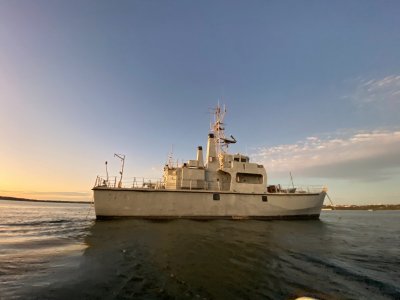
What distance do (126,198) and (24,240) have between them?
8.91m

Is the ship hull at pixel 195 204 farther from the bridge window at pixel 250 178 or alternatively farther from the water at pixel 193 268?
the water at pixel 193 268

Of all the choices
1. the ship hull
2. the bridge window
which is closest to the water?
the ship hull

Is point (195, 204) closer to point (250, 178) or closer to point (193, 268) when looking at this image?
point (250, 178)

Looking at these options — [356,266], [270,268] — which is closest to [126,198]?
[270,268]

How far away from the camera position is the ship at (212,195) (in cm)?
2278

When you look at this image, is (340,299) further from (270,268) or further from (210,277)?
(210,277)

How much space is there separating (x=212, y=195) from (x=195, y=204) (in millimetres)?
1852

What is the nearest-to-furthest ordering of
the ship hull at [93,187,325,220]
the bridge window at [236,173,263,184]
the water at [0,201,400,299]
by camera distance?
1. the water at [0,201,400,299]
2. the ship hull at [93,187,325,220]
3. the bridge window at [236,173,263,184]

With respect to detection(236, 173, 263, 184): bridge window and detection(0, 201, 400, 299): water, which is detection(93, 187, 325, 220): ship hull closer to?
detection(236, 173, 263, 184): bridge window

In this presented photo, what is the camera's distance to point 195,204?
24141mm

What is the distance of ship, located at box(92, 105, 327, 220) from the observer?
2278cm

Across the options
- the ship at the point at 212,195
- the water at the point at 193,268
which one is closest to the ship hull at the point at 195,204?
the ship at the point at 212,195

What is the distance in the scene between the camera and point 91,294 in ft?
20.7

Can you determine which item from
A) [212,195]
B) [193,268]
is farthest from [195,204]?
[193,268]
